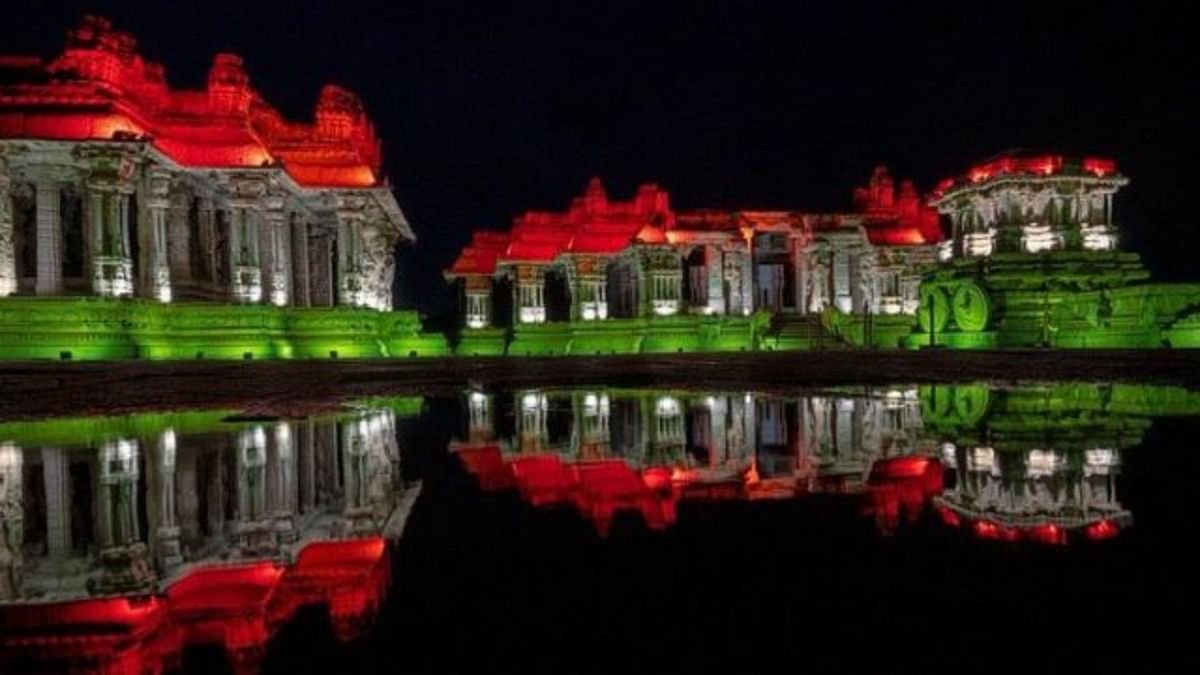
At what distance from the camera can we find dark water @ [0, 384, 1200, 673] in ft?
5.21

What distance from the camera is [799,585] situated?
75.5 inches

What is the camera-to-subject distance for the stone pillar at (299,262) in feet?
94.4

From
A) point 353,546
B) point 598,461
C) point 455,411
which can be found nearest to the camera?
point 353,546

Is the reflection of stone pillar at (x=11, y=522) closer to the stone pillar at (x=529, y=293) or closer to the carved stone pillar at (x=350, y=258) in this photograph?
the carved stone pillar at (x=350, y=258)

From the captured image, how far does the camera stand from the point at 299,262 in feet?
95.2

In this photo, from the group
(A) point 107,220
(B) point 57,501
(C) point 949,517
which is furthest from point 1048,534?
(A) point 107,220

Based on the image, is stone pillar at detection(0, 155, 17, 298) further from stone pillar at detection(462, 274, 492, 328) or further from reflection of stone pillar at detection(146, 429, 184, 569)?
stone pillar at detection(462, 274, 492, 328)

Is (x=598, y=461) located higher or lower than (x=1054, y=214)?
lower

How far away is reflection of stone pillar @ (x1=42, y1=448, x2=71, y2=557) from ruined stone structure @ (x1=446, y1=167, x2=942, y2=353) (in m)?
27.7

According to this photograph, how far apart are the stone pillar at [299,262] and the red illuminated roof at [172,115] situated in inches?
151

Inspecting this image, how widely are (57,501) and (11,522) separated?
1.12 feet

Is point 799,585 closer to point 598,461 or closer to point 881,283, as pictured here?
point 598,461

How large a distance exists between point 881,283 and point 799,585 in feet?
124

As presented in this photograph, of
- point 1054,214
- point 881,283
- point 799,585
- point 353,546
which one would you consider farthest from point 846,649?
point 881,283
